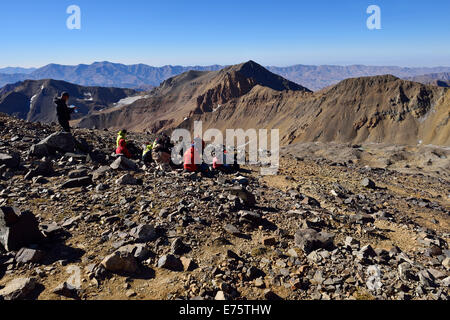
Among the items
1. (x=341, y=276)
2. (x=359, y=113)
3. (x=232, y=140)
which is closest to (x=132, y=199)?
(x=341, y=276)

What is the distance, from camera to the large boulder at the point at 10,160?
9391mm

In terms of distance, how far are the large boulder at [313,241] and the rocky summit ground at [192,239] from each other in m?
0.03

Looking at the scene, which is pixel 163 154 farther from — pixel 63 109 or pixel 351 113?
pixel 351 113

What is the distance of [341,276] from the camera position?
17.4 ft

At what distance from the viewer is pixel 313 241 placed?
20.5 ft

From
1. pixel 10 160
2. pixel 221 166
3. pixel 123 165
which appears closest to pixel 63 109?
pixel 10 160

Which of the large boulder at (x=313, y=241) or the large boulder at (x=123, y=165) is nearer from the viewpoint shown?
the large boulder at (x=313, y=241)

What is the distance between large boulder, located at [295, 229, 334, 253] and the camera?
623cm

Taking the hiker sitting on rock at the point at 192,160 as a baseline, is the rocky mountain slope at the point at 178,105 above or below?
above

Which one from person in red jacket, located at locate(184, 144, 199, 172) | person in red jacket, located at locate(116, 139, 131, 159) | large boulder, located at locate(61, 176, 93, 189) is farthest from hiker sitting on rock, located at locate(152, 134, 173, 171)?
large boulder, located at locate(61, 176, 93, 189)

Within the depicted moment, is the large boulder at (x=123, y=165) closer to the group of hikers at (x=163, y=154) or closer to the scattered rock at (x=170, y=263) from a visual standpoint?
the group of hikers at (x=163, y=154)

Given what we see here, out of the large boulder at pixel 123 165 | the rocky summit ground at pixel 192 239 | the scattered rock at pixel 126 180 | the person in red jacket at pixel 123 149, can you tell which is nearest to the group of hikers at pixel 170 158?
the person in red jacket at pixel 123 149

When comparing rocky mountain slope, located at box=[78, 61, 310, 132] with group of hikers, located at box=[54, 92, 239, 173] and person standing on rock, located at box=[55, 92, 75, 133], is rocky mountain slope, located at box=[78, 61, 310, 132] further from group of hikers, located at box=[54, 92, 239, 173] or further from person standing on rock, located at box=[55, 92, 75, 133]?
person standing on rock, located at box=[55, 92, 75, 133]

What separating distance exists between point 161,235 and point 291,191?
6.14m
